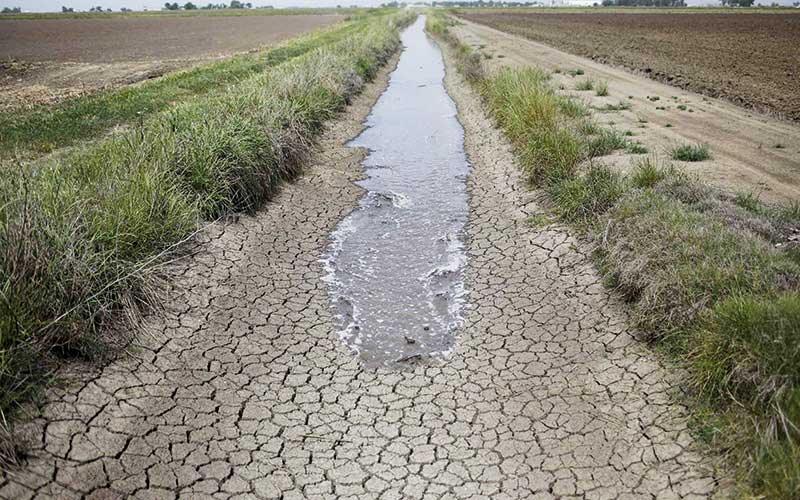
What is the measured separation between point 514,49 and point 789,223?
90.2 feet

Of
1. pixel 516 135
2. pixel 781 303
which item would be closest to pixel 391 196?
pixel 516 135

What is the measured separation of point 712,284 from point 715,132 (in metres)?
8.32

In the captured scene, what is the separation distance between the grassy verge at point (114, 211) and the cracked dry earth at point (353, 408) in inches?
13.3

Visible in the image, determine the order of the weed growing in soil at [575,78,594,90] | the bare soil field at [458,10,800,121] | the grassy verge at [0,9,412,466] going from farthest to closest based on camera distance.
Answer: the weed growing in soil at [575,78,594,90], the bare soil field at [458,10,800,121], the grassy verge at [0,9,412,466]

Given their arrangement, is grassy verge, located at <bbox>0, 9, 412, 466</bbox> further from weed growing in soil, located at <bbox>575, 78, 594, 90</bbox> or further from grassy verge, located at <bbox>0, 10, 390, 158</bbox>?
weed growing in soil, located at <bbox>575, 78, 594, 90</bbox>

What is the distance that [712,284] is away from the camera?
5012 mm

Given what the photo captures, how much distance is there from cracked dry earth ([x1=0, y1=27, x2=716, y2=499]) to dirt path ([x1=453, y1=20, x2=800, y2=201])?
3.53 metres

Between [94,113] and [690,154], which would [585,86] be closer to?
[690,154]

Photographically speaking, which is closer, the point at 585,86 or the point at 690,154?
the point at 690,154

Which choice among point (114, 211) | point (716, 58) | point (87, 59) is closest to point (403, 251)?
point (114, 211)

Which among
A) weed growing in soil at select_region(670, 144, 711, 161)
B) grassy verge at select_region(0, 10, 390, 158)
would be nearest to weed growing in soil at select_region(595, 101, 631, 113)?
weed growing in soil at select_region(670, 144, 711, 161)

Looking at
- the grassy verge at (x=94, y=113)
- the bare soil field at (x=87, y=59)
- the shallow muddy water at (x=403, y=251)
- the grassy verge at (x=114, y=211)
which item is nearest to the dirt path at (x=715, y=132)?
the shallow muddy water at (x=403, y=251)

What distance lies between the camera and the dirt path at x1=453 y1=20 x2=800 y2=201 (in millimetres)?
8930

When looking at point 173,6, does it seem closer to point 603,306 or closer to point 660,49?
point 660,49
